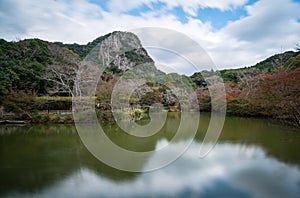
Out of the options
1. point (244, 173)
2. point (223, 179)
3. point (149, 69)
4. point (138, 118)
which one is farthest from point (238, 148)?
point (149, 69)

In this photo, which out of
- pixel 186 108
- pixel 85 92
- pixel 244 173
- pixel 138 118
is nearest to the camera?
pixel 244 173

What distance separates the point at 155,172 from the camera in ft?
15.2

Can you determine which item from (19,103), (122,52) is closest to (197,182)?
(19,103)

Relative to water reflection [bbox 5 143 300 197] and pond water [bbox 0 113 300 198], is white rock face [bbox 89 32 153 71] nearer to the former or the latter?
pond water [bbox 0 113 300 198]

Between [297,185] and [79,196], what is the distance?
392 cm

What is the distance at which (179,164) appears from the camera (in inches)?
203

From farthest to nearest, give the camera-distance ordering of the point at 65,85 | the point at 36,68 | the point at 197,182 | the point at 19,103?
the point at 36,68 < the point at 65,85 < the point at 19,103 < the point at 197,182

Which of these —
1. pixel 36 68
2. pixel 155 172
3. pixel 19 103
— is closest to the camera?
pixel 155 172

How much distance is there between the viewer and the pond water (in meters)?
3.71

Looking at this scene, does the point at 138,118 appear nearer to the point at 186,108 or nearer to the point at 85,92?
the point at 85,92

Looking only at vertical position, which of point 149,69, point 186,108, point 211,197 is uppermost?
point 149,69

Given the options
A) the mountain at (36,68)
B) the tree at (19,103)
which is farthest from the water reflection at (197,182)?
the mountain at (36,68)

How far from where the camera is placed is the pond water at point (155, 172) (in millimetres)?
3715

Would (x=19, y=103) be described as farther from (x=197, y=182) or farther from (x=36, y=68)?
(x=197, y=182)
